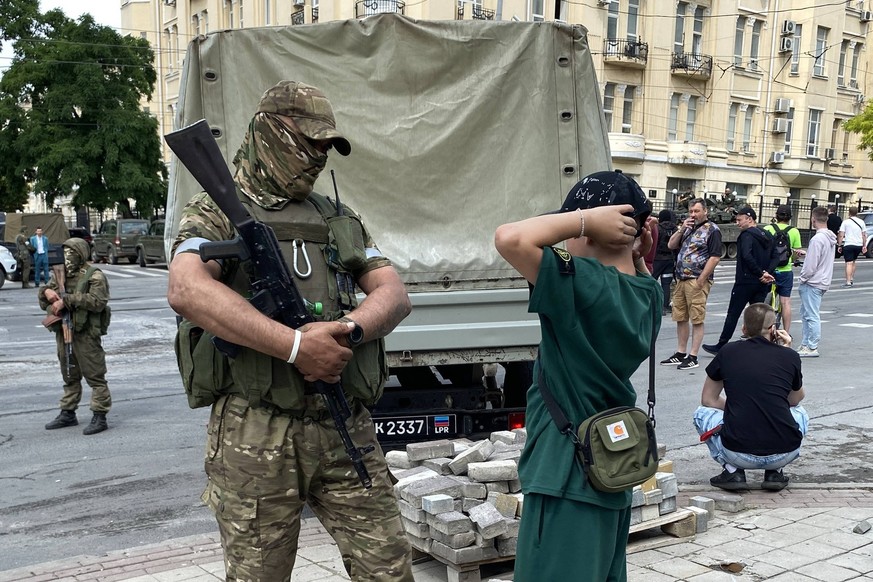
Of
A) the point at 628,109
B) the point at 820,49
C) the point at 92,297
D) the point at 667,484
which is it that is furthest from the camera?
the point at 820,49

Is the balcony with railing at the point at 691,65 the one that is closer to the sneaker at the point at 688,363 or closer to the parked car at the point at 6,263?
the parked car at the point at 6,263

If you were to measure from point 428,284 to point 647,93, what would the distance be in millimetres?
33748

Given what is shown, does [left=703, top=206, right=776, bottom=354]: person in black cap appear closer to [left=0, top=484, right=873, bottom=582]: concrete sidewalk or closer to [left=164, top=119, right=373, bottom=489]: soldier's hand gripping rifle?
[left=0, top=484, right=873, bottom=582]: concrete sidewalk

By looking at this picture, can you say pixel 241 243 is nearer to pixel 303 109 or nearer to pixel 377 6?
pixel 303 109

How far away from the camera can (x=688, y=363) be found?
9938 mm

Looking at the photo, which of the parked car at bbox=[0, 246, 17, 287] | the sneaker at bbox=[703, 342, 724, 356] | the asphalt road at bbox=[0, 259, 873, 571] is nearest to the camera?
the asphalt road at bbox=[0, 259, 873, 571]

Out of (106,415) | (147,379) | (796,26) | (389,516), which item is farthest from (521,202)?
(796,26)

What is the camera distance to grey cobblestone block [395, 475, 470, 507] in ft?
13.7

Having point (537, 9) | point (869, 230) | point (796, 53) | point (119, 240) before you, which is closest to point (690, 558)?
point (119, 240)

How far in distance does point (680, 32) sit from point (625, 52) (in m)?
4.01

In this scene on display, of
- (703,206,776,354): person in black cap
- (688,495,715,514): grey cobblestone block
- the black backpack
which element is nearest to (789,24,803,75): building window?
the black backpack

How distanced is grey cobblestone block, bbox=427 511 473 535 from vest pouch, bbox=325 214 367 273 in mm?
1694

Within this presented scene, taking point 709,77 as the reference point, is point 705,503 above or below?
below

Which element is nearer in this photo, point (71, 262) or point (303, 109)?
point (303, 109)
